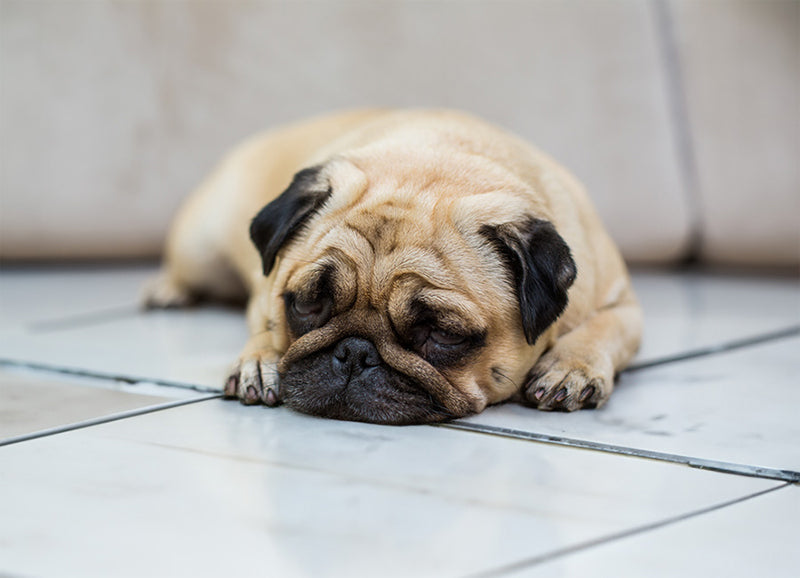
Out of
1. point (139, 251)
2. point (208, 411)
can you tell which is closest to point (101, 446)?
point (208, 411)

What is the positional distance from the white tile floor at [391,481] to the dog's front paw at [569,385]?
0.04m

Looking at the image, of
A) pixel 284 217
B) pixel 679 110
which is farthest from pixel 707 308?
pixel 284 217

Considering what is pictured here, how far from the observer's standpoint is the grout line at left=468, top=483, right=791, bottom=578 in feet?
3.59

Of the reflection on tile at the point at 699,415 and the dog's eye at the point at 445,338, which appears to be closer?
the reflection on tile at the point at 699,415

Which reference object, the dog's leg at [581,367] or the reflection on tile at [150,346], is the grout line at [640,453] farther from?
the reflection on tile at [150,346]

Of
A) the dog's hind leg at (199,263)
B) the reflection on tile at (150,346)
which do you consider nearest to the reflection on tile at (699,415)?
the reflection on tile at (150,346)

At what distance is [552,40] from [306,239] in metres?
2.38

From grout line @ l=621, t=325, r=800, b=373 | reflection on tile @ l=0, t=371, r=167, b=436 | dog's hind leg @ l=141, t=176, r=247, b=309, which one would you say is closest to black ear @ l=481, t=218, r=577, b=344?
grout line @ l=621, t=325, r=800, b=373

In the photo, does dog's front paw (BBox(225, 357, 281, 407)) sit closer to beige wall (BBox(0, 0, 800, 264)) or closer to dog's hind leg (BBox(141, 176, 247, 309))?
dog's hind leg (BBox(141, 176, 247, 309))

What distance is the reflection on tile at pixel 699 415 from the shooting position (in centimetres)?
160

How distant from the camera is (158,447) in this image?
156 centimetres

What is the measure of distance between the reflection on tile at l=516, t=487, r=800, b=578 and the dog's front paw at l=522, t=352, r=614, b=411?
57cm

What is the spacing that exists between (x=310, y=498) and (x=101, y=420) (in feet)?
2.05

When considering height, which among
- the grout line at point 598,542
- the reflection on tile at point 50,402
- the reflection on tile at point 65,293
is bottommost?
the reflection on tile at point 65,293
